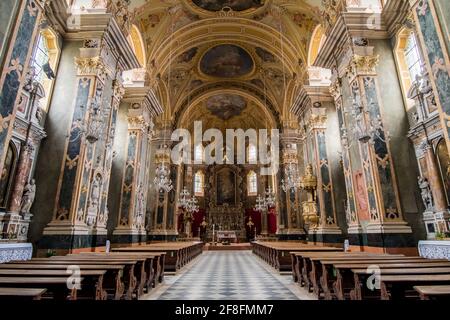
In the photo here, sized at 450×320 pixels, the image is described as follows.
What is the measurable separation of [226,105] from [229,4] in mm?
11086

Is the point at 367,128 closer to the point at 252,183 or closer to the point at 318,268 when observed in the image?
the point at 318,268

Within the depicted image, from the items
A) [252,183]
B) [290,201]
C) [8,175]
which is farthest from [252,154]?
[8,175]

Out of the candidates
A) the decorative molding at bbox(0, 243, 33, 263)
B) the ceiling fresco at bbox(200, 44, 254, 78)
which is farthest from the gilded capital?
the ceiling fresco at bbox(200, 44, 254, 78)

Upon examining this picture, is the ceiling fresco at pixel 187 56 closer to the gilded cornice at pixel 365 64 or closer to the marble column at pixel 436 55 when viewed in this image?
the gilded cornice at pixel 365 64

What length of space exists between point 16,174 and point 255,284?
620cm

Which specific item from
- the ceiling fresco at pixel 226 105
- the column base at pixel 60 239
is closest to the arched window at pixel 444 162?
the column base at pixel 60 239

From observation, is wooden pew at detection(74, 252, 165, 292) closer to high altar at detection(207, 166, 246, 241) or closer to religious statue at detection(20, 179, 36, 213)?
religious statue at detection(20, 179, 36, 213)

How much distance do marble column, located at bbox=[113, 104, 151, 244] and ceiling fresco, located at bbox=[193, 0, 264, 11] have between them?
6.11 metres

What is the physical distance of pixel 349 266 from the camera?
358 cm

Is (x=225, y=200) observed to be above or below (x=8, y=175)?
above

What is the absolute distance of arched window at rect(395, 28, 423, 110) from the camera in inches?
307

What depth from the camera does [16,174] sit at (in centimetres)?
662

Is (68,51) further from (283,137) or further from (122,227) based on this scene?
(283,137)
